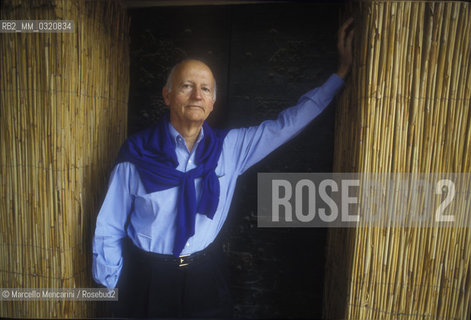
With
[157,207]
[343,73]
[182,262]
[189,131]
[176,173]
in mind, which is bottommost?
[182,262]

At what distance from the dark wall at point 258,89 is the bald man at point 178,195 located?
0.75 ft

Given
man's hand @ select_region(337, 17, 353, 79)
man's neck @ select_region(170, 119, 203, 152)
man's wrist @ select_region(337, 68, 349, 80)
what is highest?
man's hand @ select_region(337, 17, 353, 79)

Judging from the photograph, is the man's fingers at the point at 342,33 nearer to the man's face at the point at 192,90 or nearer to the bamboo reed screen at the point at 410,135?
the bamboo reed screen at the point at 410,135

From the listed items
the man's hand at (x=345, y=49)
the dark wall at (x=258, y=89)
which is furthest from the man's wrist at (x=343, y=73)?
the dark wall at (x=258, y=89)

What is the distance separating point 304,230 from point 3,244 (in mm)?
1673

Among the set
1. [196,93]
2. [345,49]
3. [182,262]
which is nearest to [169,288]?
[182,262]

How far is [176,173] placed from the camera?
142 centimetres

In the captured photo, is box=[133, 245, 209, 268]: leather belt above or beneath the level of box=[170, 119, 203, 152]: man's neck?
beneath

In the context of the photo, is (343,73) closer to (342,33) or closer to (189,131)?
(342,33)

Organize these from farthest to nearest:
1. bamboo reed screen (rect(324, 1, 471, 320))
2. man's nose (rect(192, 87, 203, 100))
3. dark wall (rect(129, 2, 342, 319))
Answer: dark wall (rect(129, 2, 342, 319)) → man's nose (rect(192, 87, 203, 100)) → bamboo reed screen (rect(324, 1, 471, 320))

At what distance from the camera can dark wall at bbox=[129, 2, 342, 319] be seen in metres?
1.69

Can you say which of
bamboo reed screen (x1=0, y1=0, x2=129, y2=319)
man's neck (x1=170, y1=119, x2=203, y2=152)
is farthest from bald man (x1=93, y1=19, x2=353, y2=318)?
bamboo reed screen (x1=0, y1=0, x2=129, y2=319)

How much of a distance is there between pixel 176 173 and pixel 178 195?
0.12 m

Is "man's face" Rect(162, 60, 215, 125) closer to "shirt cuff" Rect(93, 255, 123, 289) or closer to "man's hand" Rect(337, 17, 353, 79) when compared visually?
"man's hand" Rect(337, 17, 353, 79)
